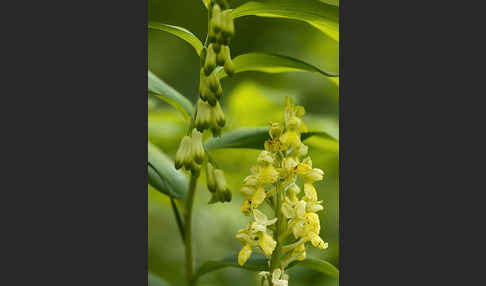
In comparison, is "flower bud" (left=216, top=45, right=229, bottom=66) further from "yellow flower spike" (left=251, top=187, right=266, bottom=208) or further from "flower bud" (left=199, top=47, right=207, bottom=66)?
"yellow flower spike" (left=251, top=187, right=266, bottom=208)

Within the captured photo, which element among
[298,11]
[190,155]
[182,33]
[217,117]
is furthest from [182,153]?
[298,11]

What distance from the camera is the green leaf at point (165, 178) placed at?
2.12 m

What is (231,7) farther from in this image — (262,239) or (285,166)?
(262,239)

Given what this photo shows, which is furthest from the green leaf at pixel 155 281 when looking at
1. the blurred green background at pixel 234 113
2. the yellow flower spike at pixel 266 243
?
the yellow flower spike at pixel 266 243

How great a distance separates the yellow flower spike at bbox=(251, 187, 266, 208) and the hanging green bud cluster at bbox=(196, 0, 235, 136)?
184mm

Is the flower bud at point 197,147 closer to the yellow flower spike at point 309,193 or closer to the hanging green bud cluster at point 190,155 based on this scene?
the hanging green bud cluster at point 190,155

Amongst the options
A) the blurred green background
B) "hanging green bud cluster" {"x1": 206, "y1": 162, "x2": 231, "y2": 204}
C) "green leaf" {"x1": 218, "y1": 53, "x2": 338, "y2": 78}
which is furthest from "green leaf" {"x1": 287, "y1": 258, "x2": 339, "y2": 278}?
"green leaf" {"x1": 218, "y1": 53, "x2": 338, "y2": 78}

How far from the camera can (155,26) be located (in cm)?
210

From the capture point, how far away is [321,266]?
6.93 feet

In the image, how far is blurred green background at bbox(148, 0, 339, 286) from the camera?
6.96ft

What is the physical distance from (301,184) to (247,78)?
515mm

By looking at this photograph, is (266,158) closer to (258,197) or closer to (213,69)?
(258,197)

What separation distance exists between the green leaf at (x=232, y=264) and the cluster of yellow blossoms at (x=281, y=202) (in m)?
0.05

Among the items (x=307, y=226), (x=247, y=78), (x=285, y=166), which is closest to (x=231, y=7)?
(x=247, y=78)
